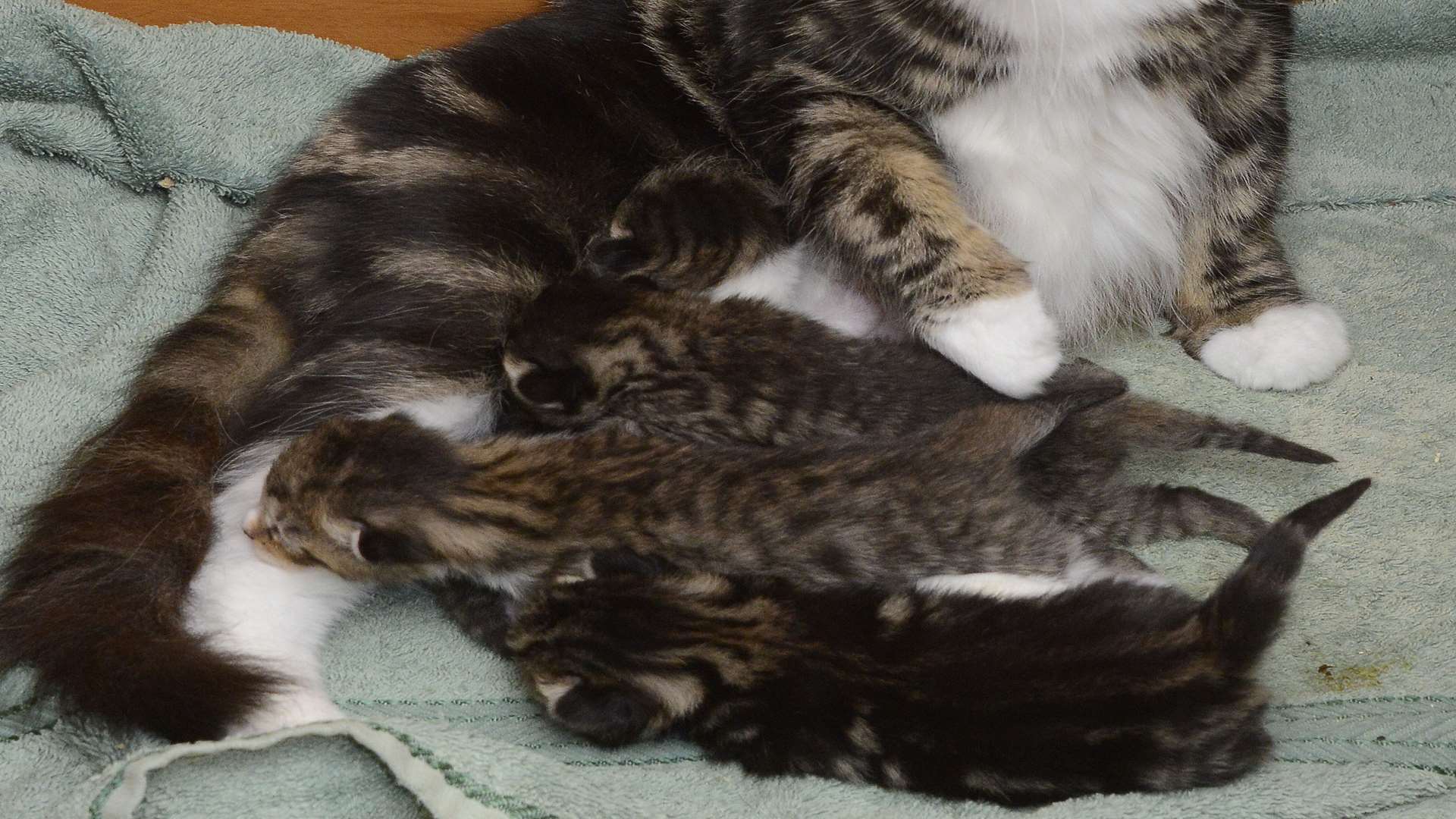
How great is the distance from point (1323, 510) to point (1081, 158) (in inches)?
24.6

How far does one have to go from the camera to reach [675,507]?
4.79 ft

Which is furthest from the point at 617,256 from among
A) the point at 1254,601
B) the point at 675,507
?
the point at 1254,601

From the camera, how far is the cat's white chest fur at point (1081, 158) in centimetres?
163

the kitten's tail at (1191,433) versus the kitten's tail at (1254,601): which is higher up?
the kitten's tail at (1254,601)

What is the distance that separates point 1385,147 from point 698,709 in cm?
171

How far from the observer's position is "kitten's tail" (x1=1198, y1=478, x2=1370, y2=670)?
4.16 ft

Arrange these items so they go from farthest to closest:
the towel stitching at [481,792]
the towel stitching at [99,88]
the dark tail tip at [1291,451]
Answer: the towel stitching at [99,88] < the dark tail tip at [1291,451] < the towel stitching at [481,792]

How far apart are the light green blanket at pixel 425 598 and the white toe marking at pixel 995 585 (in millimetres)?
224

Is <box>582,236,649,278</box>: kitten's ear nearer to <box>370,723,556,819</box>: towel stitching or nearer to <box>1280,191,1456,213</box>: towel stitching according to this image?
<box>370,723,556,819</box>: towel stitching

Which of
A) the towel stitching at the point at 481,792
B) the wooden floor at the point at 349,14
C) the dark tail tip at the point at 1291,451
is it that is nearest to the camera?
the towel stitching at the point at 481,792

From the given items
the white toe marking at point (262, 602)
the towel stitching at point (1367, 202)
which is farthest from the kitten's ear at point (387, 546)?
the towel stitching at point (1367, 202)

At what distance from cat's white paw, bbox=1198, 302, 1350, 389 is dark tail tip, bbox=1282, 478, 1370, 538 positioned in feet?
1.60

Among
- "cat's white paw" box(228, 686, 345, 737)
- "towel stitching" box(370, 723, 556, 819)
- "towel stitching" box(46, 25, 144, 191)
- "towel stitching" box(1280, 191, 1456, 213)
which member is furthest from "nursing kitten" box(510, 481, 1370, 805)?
"towel stitching" box(46, 25, 144, 191)

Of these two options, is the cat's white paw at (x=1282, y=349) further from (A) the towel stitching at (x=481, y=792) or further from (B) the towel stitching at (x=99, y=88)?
(B) the towel stitching at (x=99, y=88)
